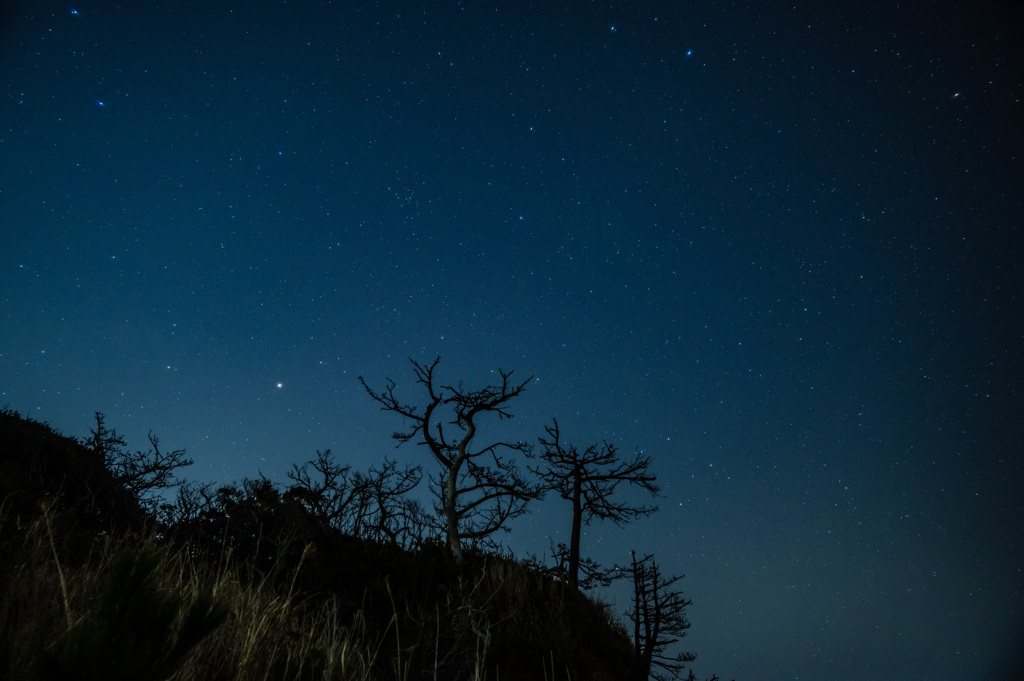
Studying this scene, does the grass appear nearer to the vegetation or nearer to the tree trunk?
the vegetation

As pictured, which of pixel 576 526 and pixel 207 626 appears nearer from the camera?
pixel 207 626

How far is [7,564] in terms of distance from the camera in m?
3.57

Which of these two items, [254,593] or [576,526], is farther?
[576,526]

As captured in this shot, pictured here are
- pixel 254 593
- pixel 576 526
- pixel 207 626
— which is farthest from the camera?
pixel 576 526

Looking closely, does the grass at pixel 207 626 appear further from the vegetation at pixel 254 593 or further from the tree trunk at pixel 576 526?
the tree trunk at pixel 576 526

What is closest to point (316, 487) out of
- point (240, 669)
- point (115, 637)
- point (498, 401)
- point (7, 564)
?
point (498, 401)

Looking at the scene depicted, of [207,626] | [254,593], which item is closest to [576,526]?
[254,593]

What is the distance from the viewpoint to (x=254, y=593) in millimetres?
4941

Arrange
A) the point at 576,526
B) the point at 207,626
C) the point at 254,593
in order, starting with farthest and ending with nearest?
1. the point at 576,526
2. the point at 254,593
3. the point at 207,626

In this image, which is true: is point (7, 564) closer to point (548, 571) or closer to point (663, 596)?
point (548, 571)

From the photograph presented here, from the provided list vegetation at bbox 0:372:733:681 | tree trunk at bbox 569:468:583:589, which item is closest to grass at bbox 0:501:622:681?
vegetation at bbox 0:372:733:681

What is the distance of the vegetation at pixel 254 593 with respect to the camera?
1.11 meters

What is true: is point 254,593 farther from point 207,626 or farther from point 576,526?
point 576,526

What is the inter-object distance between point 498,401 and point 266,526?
14.5 feet
